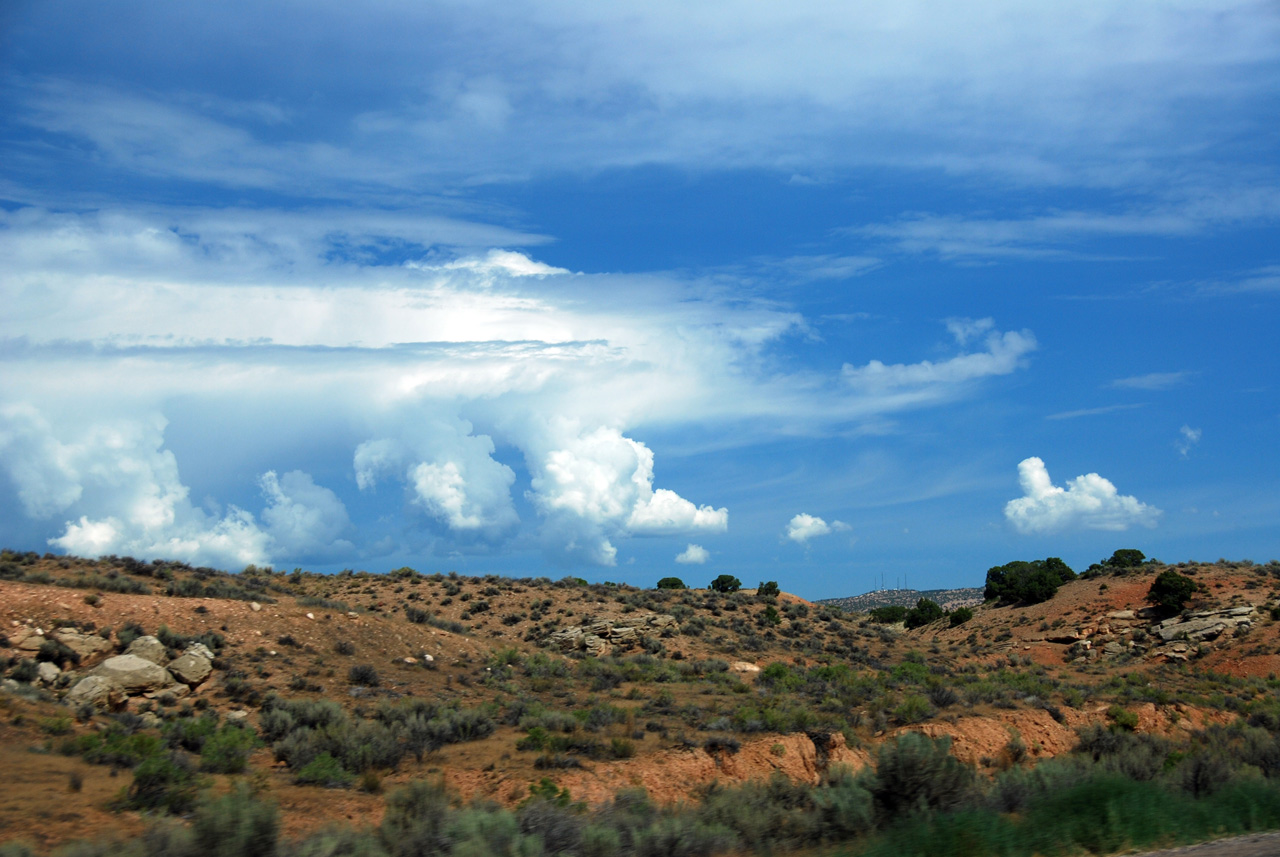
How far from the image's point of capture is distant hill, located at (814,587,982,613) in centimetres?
13655

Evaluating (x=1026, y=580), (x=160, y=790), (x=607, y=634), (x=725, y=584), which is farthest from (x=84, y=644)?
(x=1026, y=580)

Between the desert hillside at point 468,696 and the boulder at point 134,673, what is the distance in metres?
0.05

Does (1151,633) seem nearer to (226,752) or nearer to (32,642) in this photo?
(226,752)

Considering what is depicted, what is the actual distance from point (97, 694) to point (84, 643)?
8.85 feet

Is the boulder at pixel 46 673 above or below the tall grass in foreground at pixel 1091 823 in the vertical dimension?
above

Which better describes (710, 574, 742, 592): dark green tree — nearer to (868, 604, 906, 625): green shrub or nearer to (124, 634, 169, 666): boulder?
(868, 604, 906, 625): green shrub

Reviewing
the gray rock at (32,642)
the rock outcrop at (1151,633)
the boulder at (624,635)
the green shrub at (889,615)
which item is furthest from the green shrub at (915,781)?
the green shrub at (889,615)

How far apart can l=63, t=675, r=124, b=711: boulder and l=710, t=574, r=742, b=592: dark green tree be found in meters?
50.2

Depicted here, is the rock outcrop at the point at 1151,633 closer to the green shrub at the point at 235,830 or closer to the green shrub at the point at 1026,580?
the green shrub at the point at 1026,580

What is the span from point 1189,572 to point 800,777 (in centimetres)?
5314

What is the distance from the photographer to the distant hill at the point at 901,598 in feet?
448

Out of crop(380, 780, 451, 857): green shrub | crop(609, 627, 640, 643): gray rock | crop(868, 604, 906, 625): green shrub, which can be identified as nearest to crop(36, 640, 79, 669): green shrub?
crop(380, 780, 451, 857): green shrub

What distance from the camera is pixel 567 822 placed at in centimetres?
1067

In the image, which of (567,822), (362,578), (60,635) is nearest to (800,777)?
(567,822)
